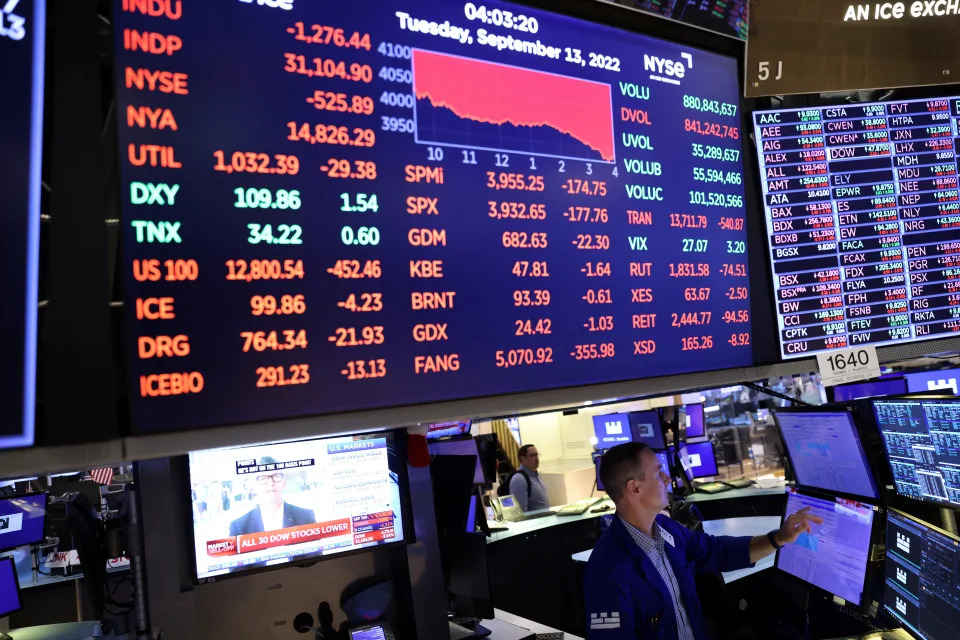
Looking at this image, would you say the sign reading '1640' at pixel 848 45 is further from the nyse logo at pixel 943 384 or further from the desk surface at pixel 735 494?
the desk surface at pixel 735 494

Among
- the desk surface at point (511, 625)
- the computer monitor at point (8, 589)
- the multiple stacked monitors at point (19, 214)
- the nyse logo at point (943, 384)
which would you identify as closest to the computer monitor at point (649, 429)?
the nyse logo at point (943, 384)

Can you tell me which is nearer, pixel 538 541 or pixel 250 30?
pixel 250 30

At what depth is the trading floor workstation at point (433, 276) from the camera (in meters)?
1.64

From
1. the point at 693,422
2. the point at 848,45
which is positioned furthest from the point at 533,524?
→ the point at 848,45

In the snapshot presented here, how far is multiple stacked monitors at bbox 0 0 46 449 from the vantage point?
1495 mm

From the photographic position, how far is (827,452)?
311 cm

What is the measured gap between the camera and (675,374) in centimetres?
258

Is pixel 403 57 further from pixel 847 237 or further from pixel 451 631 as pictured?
pixel 451 631

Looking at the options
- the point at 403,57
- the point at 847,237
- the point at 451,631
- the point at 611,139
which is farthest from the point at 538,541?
the point at 403,57

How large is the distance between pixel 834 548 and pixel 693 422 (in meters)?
5.61

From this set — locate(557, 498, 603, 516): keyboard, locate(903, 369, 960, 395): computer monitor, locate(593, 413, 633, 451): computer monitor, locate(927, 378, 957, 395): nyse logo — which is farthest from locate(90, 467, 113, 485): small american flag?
locate(927, 378, 957, 395): nyse logo

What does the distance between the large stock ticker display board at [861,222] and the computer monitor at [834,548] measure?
678mm

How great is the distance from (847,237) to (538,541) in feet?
14.4

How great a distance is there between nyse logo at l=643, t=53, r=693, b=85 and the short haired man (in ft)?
18.1
